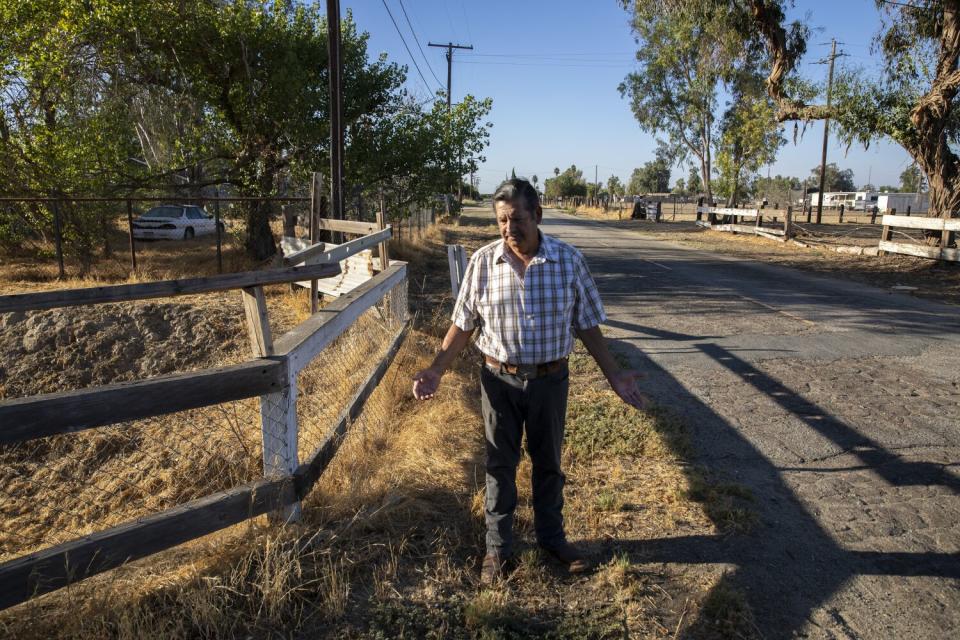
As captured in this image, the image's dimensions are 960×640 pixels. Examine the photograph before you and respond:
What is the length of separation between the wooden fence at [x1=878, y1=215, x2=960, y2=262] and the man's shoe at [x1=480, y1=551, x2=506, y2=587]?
1483 centimetres

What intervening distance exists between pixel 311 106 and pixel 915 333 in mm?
11960

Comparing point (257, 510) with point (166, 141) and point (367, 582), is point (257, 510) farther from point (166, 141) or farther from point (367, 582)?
point (166, 141)

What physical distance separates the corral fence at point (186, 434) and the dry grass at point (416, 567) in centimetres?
17

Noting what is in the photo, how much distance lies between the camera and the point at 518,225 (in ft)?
9.66

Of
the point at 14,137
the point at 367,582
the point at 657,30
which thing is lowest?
the point at 367,582

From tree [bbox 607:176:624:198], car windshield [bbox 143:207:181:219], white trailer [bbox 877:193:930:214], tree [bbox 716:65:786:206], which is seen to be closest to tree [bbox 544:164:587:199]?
tree [bbox 607:176:624:198]

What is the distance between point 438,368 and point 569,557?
1085 millimetres

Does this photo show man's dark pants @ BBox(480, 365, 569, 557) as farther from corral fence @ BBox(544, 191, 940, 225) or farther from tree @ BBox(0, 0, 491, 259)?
corral fence @ BBox(544, 191, 940, 225)

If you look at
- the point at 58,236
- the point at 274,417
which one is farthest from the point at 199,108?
the point at 274,417

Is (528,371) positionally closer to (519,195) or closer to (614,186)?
(519,195)

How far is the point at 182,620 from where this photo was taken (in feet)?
8.31

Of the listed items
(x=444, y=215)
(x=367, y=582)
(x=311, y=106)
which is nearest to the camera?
(x=367, y=582)

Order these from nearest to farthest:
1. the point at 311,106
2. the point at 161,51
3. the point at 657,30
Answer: the point at 161,51, the point at 311,106, the point at 657,30

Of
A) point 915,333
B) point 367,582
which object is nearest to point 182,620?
point 367,582
